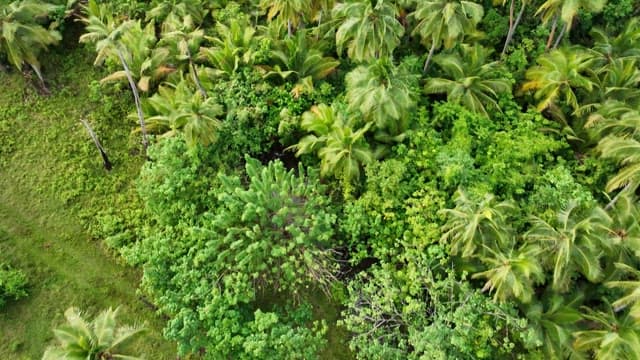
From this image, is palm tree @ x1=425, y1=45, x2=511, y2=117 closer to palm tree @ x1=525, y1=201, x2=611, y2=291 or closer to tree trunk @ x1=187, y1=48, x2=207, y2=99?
palm tree @ x1=525, y1=201, x2=611, y2=291

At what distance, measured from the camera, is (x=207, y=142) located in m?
16.4

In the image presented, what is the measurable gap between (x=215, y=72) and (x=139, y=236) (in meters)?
7.15

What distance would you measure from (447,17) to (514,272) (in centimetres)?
866

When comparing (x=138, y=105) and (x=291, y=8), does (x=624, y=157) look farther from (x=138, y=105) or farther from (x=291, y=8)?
(x=138, y=105)

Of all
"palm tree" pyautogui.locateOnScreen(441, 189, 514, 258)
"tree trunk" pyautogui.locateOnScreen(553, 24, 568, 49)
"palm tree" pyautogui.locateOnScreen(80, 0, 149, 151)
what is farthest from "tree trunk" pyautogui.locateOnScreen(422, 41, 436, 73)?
"palm tree" pyautogui.locateOnScreen(80, 0, 149, 151)

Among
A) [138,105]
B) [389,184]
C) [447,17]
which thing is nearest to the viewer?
[389,184]

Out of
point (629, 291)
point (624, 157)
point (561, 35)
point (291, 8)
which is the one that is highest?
point (291, 8)

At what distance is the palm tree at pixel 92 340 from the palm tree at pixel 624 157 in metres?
15.6

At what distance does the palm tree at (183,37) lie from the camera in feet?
64.7

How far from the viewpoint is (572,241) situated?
13047 mm

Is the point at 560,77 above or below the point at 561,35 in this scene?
below

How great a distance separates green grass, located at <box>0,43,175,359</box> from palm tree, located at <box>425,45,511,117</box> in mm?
13262

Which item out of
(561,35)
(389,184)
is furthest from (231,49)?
(561,35)

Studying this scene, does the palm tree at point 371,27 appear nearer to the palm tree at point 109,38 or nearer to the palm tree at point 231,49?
the palm tree at point 231,49
